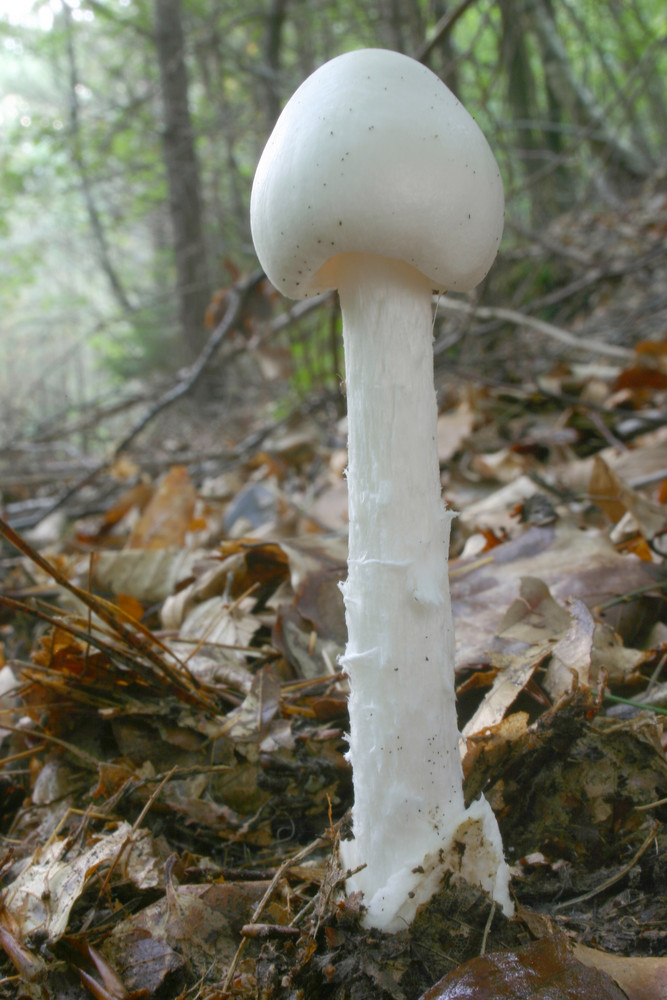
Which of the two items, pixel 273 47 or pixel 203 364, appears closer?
pixel 203 364

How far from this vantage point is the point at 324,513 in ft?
10.6

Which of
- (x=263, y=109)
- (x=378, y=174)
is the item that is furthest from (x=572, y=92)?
(x=378, y=174)

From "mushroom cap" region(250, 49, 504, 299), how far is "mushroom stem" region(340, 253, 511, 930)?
11cm

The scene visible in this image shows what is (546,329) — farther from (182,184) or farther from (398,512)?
(182,184)

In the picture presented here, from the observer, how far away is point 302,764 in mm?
1771

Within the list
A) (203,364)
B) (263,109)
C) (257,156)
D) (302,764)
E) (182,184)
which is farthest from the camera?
(182,184)

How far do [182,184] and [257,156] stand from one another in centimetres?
98

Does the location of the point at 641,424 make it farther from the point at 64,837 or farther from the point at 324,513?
the point at 64,837

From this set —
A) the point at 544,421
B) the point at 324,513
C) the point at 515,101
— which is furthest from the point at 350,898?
the point at 515,101

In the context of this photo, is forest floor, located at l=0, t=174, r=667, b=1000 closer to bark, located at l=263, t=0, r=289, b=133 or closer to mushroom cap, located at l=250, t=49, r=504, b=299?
mushroom cap, located at l=250, t=49, r=504, b=299

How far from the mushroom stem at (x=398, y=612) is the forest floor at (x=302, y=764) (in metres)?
0.09

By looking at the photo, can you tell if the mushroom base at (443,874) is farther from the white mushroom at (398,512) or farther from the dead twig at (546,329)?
the dead twig at (546,329)

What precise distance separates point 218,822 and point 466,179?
5.04 feet

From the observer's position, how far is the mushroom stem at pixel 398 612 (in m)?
1.33
